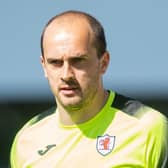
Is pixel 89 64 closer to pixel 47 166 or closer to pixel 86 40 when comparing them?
pixel 86 40

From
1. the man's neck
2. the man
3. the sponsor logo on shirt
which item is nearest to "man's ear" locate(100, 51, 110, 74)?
the man

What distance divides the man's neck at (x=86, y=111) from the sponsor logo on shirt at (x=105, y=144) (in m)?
0.13

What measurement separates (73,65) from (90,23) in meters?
0.24

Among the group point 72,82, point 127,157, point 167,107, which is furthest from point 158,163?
point 167,107

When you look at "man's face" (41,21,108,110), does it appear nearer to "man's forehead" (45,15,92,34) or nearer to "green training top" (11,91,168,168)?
"man's forehead" (45,15,92,34)

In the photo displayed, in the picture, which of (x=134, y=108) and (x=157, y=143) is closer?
(x=157, y=143)

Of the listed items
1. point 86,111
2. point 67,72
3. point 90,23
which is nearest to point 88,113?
point 86,111

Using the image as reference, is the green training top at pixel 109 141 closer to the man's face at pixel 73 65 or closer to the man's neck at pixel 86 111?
the man's neck at pixel 86 111

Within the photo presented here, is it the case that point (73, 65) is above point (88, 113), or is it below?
above

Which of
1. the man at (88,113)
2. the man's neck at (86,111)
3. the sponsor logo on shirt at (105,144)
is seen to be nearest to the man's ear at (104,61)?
the man at (88,113)

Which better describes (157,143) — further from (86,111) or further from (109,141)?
(86,111)

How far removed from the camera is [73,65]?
21.0 feet

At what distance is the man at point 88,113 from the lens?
6.42 metres

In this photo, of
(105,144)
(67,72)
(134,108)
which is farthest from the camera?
(134,108)
